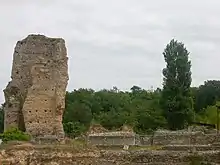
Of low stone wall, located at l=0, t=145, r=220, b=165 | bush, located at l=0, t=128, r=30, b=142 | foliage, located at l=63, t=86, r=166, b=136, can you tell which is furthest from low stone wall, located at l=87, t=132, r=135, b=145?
foliage, located at l=63, t=86, r=166, b=136

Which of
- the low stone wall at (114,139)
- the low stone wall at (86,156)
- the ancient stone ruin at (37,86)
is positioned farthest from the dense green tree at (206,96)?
the low stone wall at (86,156)

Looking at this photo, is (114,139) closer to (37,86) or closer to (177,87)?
(37,86)

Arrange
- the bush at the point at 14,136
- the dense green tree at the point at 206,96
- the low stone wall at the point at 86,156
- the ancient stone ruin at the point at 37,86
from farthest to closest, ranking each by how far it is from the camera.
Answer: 1. the dense green tree at the point at 206,96
2. the ancient stone ruin at the point at 37,86
3. the bush at the point at 14,136
4. the low stone wall at the point at 86,156

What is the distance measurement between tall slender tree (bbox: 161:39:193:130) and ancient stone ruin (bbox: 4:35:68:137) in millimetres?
13824

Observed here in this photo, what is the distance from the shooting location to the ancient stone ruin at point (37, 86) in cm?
3400

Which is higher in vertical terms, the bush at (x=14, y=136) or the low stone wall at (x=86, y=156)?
the bush at (x=14, y=136)

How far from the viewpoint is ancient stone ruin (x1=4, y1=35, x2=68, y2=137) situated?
3400cm

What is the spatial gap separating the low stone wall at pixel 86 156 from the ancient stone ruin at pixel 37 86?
369 inches

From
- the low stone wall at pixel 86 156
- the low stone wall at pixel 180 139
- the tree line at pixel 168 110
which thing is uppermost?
the tree line at pixel 168 110

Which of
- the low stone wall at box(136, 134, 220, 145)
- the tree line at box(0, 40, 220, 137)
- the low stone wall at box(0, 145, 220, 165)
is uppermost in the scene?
Answer: the tree line at box(0, 40, 220, 137)

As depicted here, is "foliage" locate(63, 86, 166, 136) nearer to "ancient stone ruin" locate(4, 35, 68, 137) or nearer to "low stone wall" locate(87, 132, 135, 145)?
"ancient stone ruin" locate(4, 35, 68, 137)

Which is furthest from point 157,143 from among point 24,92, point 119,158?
point 24,92

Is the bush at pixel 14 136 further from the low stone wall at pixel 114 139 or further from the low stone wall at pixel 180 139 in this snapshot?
the low stone wall at pixel 180 139

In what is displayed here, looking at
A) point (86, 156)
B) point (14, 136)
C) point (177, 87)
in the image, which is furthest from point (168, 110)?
point (86, 156)
